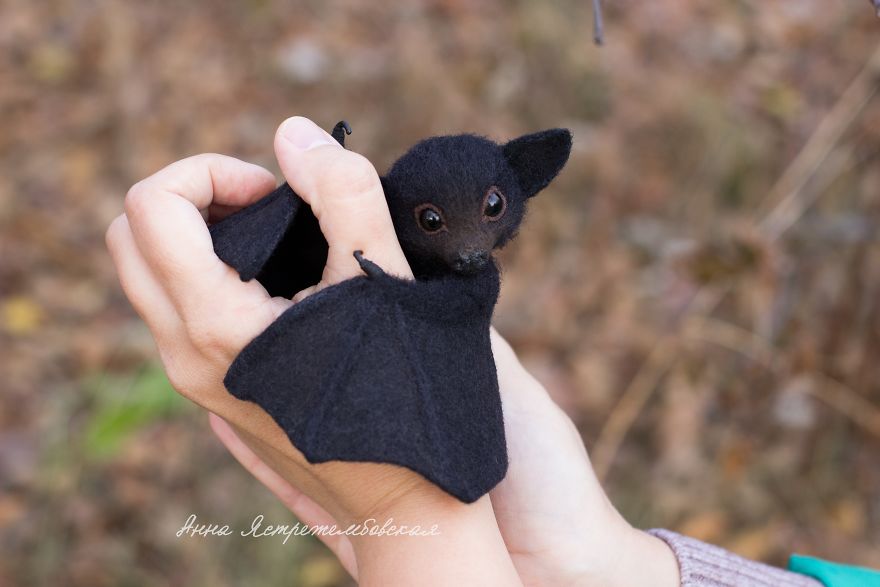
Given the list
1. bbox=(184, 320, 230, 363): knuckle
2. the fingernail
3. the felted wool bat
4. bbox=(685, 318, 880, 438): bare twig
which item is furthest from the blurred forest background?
bbox=(184, 320, 230, 363): knuckle

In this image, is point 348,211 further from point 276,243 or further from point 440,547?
point 440,547

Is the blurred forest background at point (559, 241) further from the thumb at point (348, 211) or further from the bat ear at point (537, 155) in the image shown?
the thumb at point (348, 211)

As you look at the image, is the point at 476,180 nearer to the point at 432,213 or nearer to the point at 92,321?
the point at 432,213

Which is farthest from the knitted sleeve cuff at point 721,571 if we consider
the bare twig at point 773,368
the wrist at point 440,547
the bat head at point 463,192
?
the bare twig at point 773,368

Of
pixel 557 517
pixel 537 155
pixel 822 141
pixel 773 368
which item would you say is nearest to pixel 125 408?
pixel 557 517

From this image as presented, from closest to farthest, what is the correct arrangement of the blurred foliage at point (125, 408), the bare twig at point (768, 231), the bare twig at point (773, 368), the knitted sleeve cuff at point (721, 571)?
the knitted sleeve cuff at point (721, 571) < the blurred foliage at point (125, 408) < the bare twig at point (768, 231) < the bare twig at point (773, 368)

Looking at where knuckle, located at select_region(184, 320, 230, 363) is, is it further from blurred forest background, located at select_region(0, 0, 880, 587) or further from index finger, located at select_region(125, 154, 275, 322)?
blurred forest background, located at select_region(0, 0, 880, 587)
